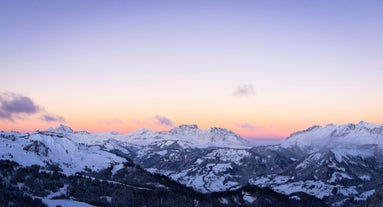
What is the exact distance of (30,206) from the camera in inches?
7628

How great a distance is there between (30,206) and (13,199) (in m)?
7.74

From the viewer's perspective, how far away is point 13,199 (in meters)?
191
